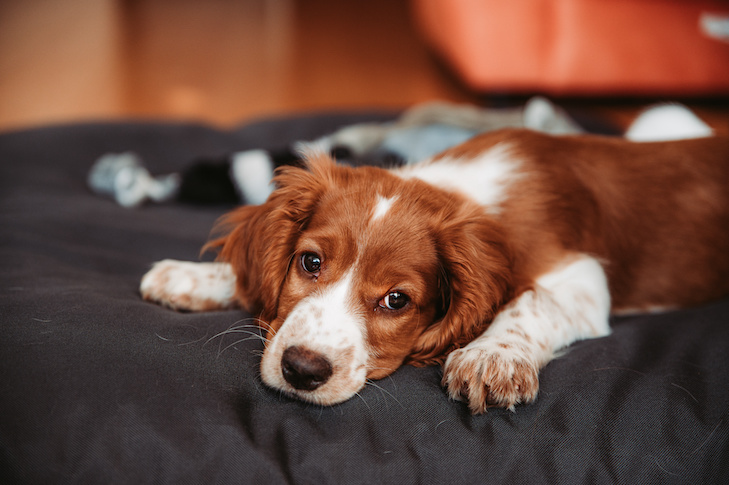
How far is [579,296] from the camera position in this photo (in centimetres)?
229

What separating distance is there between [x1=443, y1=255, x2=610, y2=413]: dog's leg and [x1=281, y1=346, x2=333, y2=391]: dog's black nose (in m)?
0.41

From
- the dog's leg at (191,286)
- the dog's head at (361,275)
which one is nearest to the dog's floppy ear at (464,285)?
the dog's head at (361,275)

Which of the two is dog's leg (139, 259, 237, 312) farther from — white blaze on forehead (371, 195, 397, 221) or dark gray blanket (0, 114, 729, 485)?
white blaze on forehead (371, 195, 397, 221)

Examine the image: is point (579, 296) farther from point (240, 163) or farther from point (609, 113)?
point (609, 113)

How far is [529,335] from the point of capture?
210 centimetres

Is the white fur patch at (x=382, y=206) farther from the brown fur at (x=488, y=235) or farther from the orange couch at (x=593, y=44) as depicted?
the orange couch at (x=593, y=44)

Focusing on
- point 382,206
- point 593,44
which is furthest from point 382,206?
point 593,44

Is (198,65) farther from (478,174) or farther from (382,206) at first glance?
(382,206)

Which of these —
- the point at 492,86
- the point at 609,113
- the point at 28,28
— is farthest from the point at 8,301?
the point at 28,28

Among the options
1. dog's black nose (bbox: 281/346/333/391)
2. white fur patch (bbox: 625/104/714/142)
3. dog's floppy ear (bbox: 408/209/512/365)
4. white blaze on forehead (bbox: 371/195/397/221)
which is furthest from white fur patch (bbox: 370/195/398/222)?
white fur patch (bbox: 625/104/714/142)

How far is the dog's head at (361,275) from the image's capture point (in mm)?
1879

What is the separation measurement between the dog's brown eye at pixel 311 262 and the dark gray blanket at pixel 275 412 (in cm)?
32

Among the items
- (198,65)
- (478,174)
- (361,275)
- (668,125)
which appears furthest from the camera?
(198,65)

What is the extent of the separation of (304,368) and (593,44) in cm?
566
